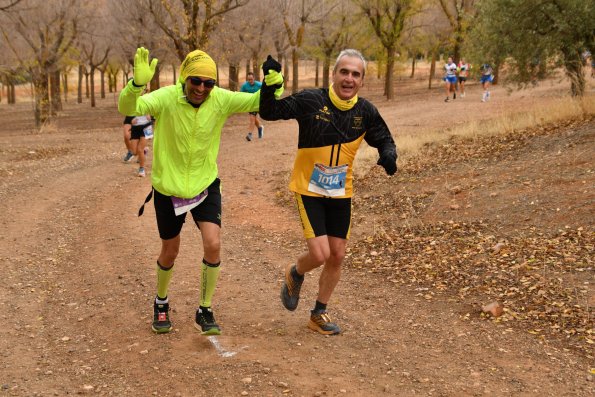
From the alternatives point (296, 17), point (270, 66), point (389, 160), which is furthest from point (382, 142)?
point (296, 17)

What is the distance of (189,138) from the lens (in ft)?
16.3

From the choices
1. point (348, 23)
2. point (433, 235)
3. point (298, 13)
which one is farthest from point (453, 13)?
point (433, 235)

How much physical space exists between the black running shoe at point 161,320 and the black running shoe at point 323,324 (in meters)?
1.19

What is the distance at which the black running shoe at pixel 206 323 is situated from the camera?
17.2ft

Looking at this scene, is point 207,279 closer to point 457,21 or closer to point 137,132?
point 137,132

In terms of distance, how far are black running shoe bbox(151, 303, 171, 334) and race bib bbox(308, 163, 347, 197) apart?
1.59 meters

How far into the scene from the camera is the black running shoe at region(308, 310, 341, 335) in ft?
17.5

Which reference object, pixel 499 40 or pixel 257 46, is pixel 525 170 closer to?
pixel 499 40

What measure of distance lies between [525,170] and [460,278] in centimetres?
404

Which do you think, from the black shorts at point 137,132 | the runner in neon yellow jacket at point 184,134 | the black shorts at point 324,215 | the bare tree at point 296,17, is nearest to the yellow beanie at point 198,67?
the runner in neon yellow jacket at point 184,134

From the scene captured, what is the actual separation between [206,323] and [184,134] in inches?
59.8

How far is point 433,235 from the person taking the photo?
8.20 meters

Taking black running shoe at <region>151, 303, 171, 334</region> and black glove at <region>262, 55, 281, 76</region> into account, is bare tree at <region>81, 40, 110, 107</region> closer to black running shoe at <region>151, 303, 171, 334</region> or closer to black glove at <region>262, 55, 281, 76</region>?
black running shoe at <region>151, 303, 171, 334</region>

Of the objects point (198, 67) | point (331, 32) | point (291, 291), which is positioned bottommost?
point (291, 291)
